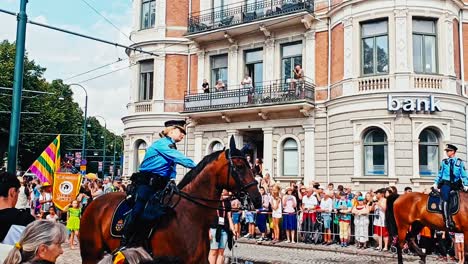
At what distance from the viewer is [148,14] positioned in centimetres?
3077

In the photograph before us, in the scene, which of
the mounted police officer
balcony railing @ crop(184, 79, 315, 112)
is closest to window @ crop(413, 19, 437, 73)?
balcony railing @ crop(184, 79, 315, 112)

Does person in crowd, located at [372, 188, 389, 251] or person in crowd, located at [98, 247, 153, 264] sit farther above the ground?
person in crowd, located at [98, 247, 153, 264]

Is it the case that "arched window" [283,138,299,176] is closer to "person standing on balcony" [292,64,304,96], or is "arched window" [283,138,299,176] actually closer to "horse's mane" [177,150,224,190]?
"person standing on balcony" [292,64,304,96]

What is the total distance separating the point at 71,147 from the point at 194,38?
3799cm

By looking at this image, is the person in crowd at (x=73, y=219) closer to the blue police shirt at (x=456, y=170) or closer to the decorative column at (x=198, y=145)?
the blue police shirt at (x=456, y=170)

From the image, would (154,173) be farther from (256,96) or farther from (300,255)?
(256,96)

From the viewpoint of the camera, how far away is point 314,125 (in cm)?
2416

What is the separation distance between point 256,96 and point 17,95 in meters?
15.5

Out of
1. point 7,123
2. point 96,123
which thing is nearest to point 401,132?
point 7,123

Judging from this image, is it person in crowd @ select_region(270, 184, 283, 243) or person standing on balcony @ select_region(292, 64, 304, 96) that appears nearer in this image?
person in crowd @ select_region(270, 184, 283, 243)

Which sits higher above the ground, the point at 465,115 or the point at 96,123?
the point at 96,123

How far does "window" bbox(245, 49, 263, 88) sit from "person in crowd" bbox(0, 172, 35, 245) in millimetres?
21851

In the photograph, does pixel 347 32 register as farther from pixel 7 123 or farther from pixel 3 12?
pixel 7 123

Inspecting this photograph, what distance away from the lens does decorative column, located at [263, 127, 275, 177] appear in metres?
25.2
